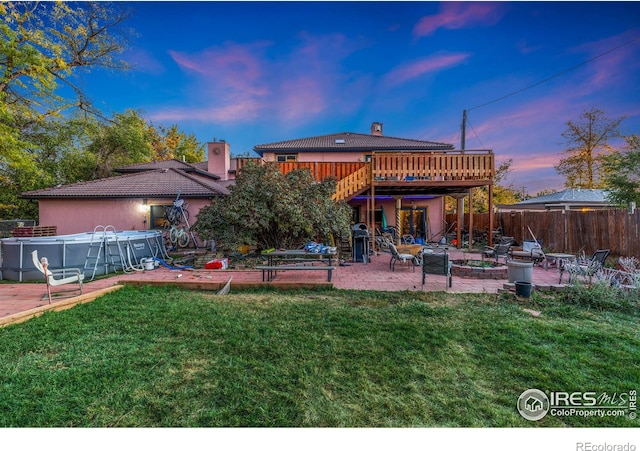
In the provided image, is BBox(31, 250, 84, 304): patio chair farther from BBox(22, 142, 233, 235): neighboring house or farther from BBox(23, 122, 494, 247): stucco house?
BBox(22, 142, 233, 235): neighboring house

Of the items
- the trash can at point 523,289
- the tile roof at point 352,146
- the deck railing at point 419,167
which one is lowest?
the trash can at point 523,289

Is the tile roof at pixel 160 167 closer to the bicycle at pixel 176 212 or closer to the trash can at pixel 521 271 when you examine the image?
the bicycle at pixel 176 212

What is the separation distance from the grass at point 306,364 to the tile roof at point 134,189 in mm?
8662

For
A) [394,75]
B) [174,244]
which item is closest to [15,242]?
[174,244]

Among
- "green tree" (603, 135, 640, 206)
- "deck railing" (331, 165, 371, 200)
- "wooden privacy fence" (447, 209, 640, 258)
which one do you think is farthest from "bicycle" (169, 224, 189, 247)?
"green tree" (603, 135, 640, 206)

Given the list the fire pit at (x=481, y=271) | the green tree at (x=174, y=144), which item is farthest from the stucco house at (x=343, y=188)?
the green tree at (x=174, y=144)

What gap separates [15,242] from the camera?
7.32 metres

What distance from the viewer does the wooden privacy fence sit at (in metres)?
8.43

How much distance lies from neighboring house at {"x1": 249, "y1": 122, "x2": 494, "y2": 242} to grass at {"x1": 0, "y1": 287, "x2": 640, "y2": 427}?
760 centimetres

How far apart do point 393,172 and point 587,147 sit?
22567mm

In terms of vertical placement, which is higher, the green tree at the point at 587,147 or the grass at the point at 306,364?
the green tree at the point at 587,147

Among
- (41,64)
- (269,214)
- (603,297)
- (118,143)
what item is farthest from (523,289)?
(118,143)

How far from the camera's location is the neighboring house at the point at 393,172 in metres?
11.7

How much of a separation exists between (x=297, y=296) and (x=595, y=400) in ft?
Answer: 14.7
